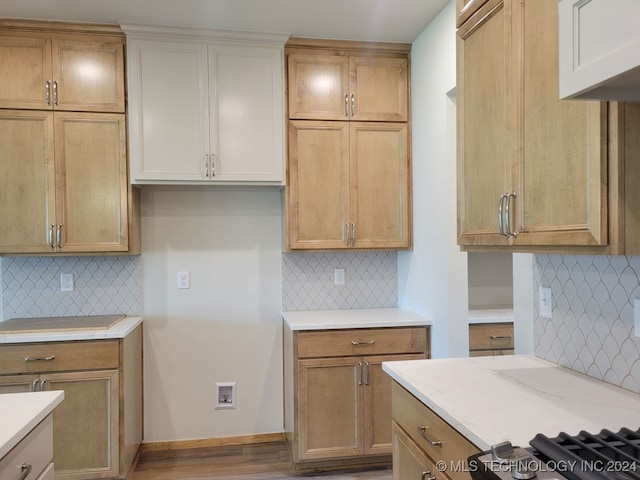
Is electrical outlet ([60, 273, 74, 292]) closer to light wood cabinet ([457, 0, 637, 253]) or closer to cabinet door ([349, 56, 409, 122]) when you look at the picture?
cabinet door ([349, 56, 409, 122])

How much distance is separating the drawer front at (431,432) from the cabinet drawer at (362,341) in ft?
3.24

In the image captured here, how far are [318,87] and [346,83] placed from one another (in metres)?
0.19

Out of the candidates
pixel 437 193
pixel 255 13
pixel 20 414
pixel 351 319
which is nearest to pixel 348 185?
pixel 437 193

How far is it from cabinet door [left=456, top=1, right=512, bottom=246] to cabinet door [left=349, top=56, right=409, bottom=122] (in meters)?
1.27

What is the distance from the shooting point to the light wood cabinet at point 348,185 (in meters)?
2.93

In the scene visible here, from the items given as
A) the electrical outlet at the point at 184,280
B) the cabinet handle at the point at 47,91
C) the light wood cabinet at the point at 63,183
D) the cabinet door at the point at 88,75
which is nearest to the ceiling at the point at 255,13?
the cabinet door at the point at 88,75

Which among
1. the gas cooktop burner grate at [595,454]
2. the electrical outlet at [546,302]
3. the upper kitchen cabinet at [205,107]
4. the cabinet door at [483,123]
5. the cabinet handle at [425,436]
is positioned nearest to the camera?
the gas cooktop burner grate at [595,454]

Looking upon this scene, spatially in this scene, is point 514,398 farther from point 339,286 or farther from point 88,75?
point 88,75

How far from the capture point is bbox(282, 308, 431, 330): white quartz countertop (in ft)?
8.87

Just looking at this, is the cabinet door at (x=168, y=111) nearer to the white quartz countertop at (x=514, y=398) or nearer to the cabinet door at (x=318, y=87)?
the cabinet door at (x=318, y=87)

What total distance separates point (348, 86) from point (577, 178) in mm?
2061

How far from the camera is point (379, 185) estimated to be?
3.02 meters

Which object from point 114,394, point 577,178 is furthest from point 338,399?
point 577,178

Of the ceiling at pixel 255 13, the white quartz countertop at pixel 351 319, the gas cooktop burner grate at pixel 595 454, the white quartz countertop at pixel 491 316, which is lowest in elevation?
the white quartz countertop at pixel 491 316
